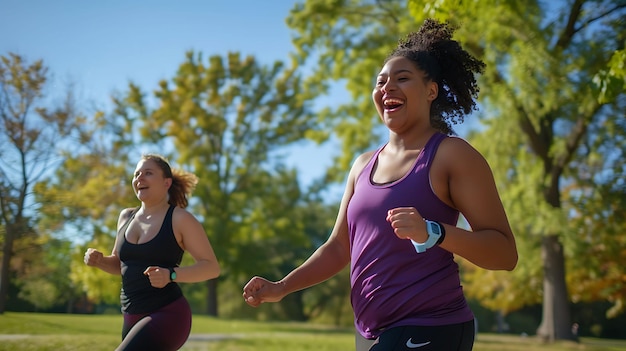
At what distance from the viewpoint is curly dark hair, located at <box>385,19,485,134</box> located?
2.78m

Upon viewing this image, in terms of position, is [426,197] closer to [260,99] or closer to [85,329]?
[85,329]

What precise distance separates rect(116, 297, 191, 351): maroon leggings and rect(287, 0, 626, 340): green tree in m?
9.95

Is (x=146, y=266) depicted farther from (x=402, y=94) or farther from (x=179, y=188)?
(x=402, y=94)

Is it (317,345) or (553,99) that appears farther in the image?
(553,99)

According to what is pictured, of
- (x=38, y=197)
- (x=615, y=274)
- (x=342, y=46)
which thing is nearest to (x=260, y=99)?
(x=342, y=46)

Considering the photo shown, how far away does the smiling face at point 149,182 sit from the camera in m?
4.59

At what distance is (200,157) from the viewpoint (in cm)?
2731

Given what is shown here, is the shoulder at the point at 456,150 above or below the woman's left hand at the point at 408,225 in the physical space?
above

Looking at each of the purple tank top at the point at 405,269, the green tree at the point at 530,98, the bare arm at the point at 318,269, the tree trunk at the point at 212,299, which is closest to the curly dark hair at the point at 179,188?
the bare arm at the point at 318,269

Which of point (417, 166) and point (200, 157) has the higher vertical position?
point (200, 157)

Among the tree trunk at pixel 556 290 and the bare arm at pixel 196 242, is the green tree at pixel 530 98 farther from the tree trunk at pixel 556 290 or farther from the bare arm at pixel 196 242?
the bare arm at pixel 196 242

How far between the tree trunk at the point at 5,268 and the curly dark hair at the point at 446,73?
8618 mm

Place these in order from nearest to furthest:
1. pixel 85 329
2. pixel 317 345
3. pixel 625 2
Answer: pixel 85 329
pixel 317 345
pixel 625 2

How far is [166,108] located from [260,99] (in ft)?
13.5
